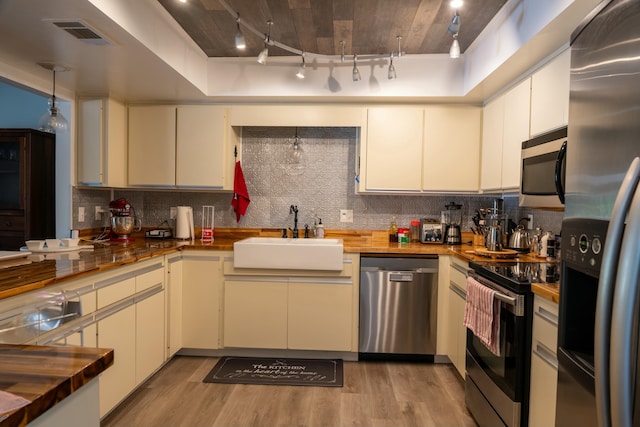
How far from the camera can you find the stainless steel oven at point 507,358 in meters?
1.70

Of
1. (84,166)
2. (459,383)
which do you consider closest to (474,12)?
(459,383)

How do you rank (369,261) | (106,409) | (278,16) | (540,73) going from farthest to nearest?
(369,261)
(278,16)
(540,73)
(106,409)

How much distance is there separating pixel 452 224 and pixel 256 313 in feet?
5.98

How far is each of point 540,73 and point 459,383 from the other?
6.88ft

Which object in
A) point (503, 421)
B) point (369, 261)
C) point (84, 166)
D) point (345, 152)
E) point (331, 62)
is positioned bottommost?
point (503, 421)

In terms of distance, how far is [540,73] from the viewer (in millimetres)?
2223

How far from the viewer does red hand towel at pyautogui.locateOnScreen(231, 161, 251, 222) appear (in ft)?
11.2

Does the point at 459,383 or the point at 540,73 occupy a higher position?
the point at 540,73

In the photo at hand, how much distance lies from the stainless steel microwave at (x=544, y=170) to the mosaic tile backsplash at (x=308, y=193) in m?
1.24

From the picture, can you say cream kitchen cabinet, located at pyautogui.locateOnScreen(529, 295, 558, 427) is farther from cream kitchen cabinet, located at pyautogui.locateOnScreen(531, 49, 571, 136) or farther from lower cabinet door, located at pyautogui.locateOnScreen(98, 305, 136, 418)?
lower cabinet door, located at pyautogui.locateOnScreen(98, 305, 136, 418)

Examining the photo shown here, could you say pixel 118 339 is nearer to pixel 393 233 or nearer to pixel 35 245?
pixel 35 245

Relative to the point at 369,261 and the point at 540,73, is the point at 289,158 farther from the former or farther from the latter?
the point at 540,73

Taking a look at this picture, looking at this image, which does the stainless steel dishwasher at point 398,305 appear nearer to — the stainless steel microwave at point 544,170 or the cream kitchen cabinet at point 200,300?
the stainless steel microwave at point 544,170

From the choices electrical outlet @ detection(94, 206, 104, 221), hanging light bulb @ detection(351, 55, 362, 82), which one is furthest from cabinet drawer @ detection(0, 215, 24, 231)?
hanging light bulb @ detection(351, 55, 362, 82)
